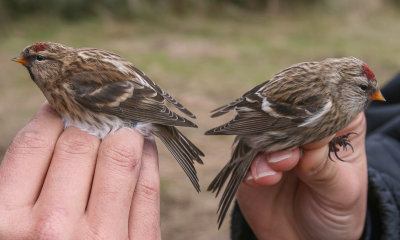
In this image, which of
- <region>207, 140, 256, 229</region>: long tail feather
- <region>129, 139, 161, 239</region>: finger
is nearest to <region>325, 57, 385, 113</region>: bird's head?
<region>207, 140, 256, 229</region>: long tail feather

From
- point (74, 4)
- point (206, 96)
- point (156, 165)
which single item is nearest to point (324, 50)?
point (206, 96)

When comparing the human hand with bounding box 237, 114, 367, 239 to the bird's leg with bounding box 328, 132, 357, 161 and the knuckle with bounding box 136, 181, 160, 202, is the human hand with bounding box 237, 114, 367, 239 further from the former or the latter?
the knuckle with bounding box 136, 181, 160, 202

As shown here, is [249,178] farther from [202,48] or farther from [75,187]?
[202,48]

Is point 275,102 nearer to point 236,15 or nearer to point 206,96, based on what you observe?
point 206,96

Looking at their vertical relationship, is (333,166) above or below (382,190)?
above

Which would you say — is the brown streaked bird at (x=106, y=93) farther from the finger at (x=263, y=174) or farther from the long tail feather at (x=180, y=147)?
the finger at (x=263, y=174)

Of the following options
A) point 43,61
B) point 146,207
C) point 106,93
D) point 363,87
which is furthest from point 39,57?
point 363,87
